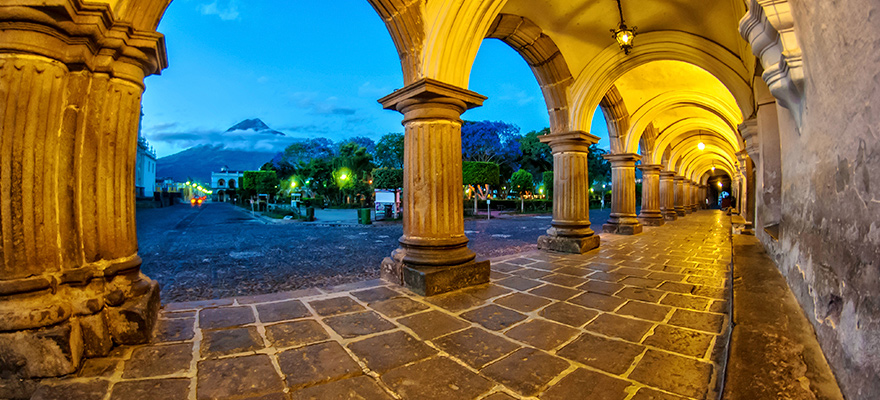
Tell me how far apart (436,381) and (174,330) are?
74.9 inches

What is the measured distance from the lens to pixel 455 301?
340 centimetres

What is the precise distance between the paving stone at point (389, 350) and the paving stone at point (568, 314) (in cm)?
108

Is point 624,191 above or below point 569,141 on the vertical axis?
below

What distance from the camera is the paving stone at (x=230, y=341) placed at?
2.28 metres

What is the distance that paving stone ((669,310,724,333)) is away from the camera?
2.67 m

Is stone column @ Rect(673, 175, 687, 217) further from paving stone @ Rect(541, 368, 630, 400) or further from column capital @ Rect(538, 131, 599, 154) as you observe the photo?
paving stone @ Rect(541, 368, 630, 400)

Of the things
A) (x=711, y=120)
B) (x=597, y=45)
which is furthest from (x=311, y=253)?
(x=711, y=120)

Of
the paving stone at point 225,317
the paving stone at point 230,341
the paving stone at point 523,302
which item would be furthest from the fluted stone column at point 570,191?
the paving stone at point 230,341

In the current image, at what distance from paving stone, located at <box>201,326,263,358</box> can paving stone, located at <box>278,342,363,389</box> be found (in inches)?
11.2

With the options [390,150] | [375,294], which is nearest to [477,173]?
[390,150]

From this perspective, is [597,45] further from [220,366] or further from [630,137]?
[220,366]

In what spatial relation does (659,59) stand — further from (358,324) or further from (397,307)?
(358,324)

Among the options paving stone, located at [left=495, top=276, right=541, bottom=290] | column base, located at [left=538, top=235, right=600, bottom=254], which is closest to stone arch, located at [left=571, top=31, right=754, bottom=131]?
column base, located at [left=538, top=235, right=600, bottom=254]

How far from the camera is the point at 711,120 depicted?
475 inches
